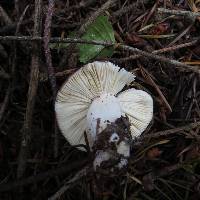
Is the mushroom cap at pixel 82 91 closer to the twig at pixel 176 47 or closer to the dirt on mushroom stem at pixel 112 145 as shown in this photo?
the dirt on mushroom stem at pixel 112 145

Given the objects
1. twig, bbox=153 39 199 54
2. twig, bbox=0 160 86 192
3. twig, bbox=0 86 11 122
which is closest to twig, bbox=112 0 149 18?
twig, bbox=153 39 199 54

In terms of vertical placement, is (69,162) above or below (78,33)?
below

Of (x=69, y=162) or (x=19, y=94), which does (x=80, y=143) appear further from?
(x=19, y=94)

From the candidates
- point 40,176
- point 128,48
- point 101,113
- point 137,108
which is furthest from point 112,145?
point 128,48

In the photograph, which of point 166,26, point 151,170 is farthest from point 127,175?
point 166,26

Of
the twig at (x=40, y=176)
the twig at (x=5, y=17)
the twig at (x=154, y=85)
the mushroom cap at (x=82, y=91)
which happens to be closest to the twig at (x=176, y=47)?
the twig at (x=154, y=85)

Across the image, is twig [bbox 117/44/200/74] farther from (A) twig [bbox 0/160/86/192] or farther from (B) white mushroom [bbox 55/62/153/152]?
(A) twig [bbox 0/160/86/192]

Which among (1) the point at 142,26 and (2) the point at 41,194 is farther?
(1) the point at 142,26

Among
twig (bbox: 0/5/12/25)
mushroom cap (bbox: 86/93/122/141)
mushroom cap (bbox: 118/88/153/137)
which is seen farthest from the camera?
twig (bbox: 0/5/12/25)
